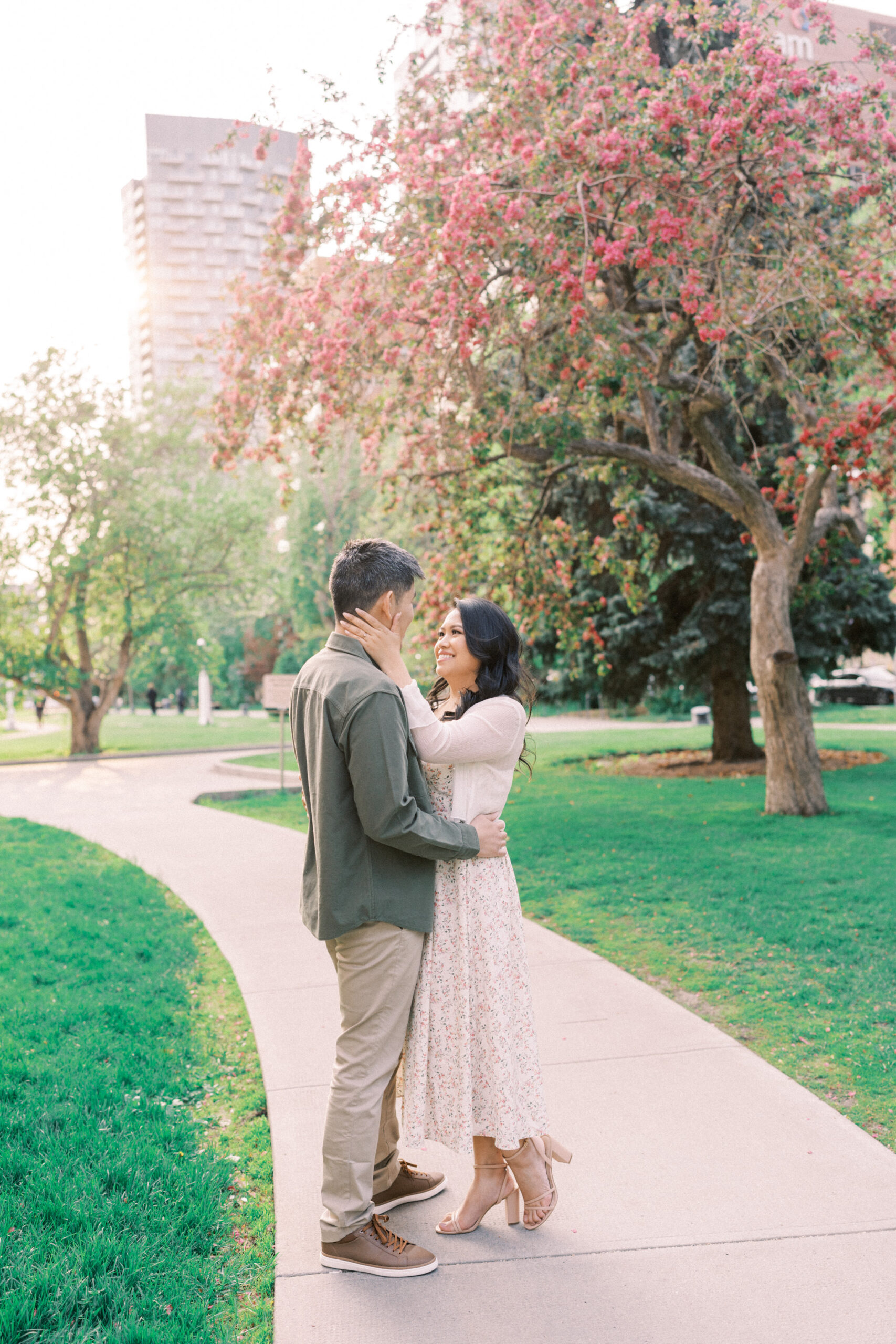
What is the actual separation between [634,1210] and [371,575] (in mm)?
2011

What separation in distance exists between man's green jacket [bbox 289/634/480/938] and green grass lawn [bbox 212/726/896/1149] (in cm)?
212

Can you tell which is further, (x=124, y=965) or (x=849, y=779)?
(x=849, y=779)

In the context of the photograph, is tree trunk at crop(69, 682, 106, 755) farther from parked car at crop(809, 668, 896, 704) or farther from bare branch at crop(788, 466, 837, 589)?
parked car at crop(809, 668, 896, 704)

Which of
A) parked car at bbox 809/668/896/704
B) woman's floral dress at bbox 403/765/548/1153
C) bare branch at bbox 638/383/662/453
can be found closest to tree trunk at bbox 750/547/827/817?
bare branch at bbox 638/383/662/453

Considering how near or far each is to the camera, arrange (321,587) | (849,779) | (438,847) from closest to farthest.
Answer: (438,847) → (849,779) → (321,587)

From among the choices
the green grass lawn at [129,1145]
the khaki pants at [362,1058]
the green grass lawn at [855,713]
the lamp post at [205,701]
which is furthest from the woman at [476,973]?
the lamp post at [205,701]

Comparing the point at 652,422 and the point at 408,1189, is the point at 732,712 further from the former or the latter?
the point at 408,1189

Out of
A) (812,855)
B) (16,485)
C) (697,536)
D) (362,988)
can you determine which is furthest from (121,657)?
(362,988)

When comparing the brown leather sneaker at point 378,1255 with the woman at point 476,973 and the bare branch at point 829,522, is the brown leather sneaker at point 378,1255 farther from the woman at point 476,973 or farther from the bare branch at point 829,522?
the bare branch at point 829,522

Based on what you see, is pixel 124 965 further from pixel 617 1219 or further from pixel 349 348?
pixel 349 348

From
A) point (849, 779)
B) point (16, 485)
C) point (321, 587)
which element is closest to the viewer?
point (849, 779)

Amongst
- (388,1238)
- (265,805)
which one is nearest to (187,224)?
(265,805)

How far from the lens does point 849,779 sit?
13.6 meters

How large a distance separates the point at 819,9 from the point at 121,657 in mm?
18921
